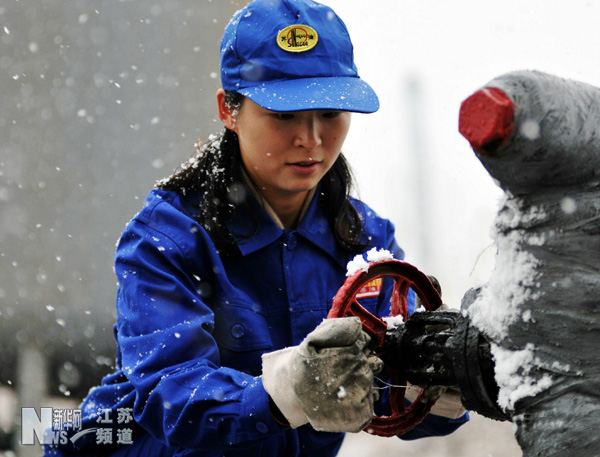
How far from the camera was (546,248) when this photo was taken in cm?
115

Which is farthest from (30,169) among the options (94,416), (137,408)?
(137,408)

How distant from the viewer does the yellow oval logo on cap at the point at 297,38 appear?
1786 millimetres

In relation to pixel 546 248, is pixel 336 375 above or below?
below

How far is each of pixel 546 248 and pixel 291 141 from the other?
776mm

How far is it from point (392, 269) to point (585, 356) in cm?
51

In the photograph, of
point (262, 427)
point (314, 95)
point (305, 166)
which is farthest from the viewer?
point (305, 166)

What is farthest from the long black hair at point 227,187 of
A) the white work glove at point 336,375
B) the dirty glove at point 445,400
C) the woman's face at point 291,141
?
the white work glove at point 336,375

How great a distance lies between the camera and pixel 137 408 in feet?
5.80

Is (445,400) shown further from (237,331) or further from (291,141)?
(291,141)

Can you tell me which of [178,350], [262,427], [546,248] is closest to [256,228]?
[178,350]

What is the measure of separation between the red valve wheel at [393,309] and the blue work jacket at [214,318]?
234 millimetres

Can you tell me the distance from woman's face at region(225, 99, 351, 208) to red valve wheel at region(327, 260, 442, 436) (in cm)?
35

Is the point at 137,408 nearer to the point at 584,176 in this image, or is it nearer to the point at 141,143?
the point at 584,176

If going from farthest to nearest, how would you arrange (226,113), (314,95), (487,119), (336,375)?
(226,113) < (314,95) < (336,375) < (487,119)
